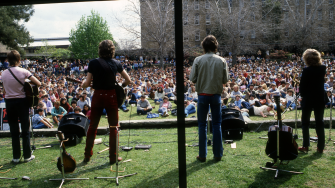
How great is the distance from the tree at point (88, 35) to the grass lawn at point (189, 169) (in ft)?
116

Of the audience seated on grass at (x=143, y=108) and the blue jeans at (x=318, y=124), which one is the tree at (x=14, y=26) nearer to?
the audience seated on grass at (x=143, y=108)

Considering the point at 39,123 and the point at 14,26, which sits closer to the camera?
the point at 39,123

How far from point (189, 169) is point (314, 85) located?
2420 mm

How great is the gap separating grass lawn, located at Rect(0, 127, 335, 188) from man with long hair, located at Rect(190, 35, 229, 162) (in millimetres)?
495

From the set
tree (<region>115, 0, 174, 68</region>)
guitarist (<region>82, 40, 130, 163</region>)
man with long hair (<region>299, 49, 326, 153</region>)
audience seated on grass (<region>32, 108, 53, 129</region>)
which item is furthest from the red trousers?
tree (<region>115, 0, 174, 68</region>)

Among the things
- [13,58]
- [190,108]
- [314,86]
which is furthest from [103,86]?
[190,108]

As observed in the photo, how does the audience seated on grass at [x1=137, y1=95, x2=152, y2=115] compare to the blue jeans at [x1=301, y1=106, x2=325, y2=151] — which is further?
the audience seated on grass at [x1=137, y1=95, x2=152, y2=115]

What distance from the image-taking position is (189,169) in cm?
366

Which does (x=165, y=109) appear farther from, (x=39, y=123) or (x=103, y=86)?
(x=103, y=86)

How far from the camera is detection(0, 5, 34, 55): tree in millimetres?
25000

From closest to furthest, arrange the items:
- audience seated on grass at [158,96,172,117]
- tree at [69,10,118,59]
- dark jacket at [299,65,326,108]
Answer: dark jacket at [299,65,326,108] < audience seated on grass at [158,96,172,117] < tree at [69,10,118,59]

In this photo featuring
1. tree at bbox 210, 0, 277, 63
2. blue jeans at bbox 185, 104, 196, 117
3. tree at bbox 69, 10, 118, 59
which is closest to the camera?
blue jeans at bbox 185, 104, 196, 117

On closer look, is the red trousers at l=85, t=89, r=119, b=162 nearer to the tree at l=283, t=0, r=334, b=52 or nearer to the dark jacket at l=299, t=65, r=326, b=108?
the dark jacket at l=299, t=65, r=326, b=108

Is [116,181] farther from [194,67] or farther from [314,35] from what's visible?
[314,35]
